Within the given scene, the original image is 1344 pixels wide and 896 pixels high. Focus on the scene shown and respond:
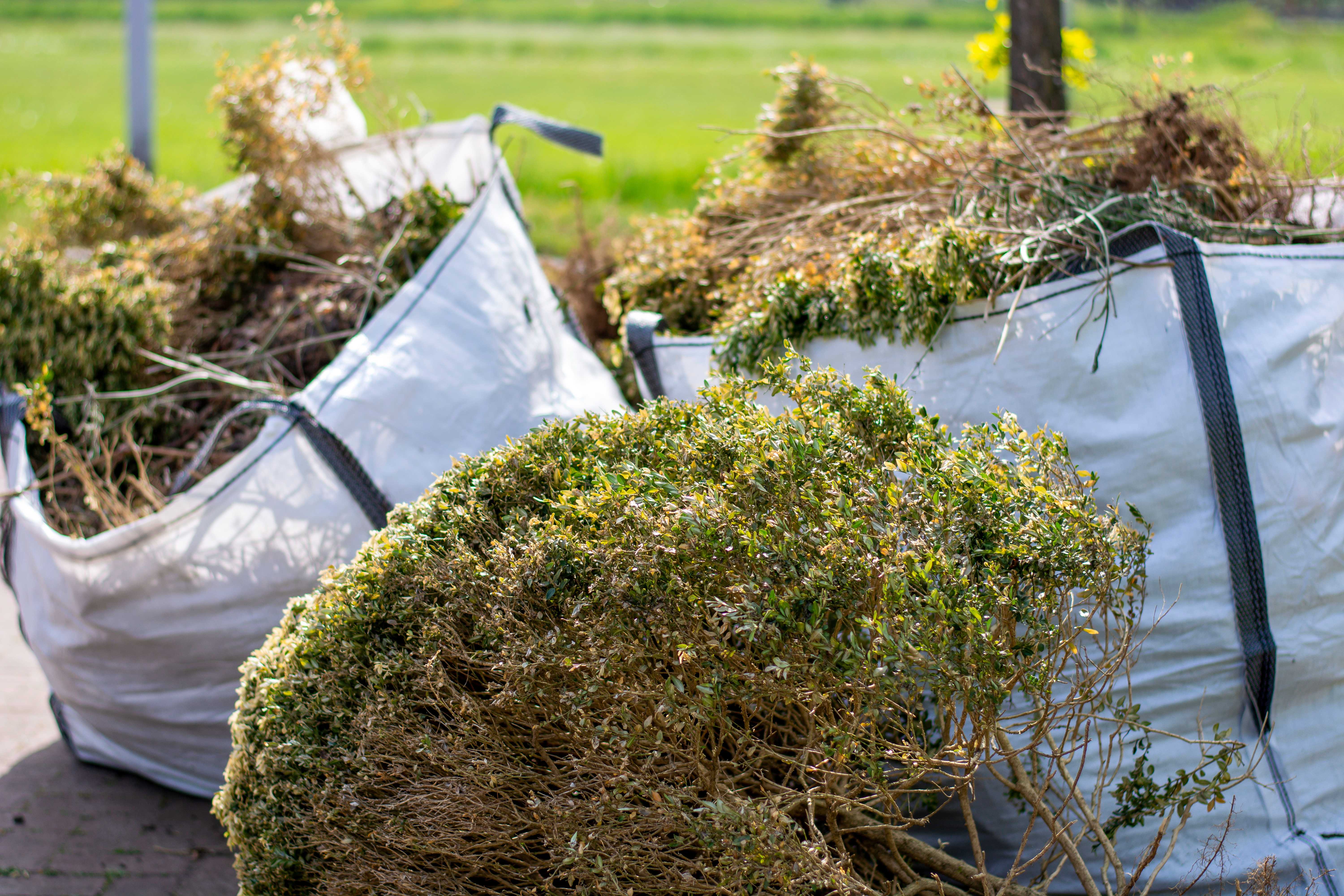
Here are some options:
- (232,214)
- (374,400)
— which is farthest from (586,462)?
(232,214)

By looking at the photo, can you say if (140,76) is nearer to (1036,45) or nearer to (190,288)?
(190,288)

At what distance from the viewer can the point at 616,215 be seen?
219 inches

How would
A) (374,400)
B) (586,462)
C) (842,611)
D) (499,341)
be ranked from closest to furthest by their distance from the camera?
(842,611), (586,462), (374,400), (499,341)

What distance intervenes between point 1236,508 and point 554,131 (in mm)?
2500

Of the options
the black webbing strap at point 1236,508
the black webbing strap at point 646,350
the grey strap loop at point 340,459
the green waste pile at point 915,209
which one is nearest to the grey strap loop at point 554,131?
the green waste pile at point 915,209

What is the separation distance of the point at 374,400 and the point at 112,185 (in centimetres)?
254

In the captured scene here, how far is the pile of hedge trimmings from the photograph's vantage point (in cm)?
182

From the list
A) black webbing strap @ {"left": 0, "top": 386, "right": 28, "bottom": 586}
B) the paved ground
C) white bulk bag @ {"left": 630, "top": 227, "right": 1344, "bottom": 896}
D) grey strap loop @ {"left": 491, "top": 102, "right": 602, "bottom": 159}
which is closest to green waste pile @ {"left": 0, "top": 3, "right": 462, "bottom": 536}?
black webbing strap @ {"left": 0, "top": 386, "right": 28, "bottom": 586}

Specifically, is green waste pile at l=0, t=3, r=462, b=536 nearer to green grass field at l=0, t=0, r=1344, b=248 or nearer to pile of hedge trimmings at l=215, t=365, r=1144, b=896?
green grass field at l=0, t=0, r=1344, b=248

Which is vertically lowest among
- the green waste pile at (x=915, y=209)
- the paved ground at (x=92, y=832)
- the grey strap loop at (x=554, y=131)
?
the paved ground at (x=92, y=832)

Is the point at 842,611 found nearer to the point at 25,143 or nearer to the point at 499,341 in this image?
the point at 499,341

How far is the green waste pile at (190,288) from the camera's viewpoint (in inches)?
141

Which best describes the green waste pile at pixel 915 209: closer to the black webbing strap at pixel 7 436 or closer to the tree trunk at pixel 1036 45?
the tree trunk at pixel 1036 45

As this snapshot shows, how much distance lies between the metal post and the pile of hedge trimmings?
511 cm
